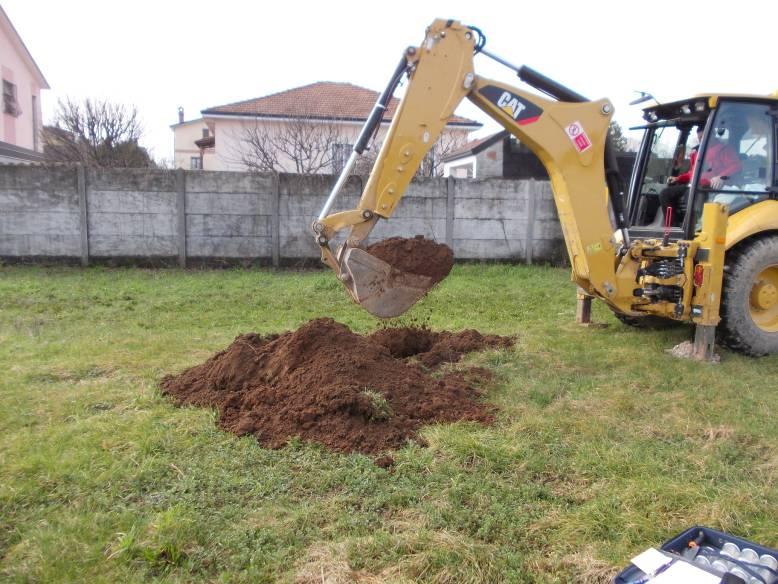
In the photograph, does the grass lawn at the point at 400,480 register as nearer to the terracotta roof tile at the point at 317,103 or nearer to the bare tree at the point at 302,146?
the bare tree at the point at 302,146

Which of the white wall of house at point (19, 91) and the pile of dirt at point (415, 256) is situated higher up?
the white wall of house at point (19, 91)

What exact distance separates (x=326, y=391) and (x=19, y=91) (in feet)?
86.5

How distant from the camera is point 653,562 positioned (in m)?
2.41

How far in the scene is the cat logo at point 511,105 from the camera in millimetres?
5188

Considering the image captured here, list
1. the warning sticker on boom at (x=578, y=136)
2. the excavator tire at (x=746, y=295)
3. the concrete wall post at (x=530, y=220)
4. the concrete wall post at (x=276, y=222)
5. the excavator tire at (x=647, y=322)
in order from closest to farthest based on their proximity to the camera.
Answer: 1. the warning sticker on boom at (x=578, y=136)
2. the excavator tire at (x=746, y=295)
3. the excavator tire at (x=647, y=322)
4. the concrete wall post at (x=276, y=222)
5. the concrete wall post at (x=530, y=220)

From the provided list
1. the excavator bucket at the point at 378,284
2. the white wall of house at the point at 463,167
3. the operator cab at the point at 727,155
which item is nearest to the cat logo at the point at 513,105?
the excavator bucket at the point at 378,284

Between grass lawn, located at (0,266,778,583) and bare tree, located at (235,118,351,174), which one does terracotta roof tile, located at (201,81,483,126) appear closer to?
bare tree, located at (235,118,351,174)

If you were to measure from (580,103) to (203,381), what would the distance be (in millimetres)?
3938

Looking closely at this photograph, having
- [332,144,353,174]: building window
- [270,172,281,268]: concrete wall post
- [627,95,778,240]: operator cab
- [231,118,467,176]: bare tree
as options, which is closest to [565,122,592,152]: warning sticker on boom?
[627,95,778,240]: operator cab

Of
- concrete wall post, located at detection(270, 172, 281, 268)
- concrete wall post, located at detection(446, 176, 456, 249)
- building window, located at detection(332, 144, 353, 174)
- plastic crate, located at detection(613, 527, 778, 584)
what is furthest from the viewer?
building window, located at detection(332, 144, 353, 174)

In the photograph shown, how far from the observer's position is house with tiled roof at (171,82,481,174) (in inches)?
810

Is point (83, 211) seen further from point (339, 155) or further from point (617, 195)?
point (339, 155)

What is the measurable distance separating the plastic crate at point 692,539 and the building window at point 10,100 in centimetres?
2691

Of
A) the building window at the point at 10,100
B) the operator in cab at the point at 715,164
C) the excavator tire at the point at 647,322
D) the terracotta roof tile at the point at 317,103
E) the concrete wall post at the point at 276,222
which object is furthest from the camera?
the terracotta roof tile at the point at 317,103
